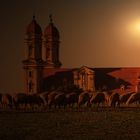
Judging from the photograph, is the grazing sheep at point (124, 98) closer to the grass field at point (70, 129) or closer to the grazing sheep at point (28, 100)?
the grazing sheep at point (28, 100)

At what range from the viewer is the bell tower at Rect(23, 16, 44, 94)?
55.7 m

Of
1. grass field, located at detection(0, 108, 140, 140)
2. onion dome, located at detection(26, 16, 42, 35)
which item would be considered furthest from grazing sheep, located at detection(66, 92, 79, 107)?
onion dome, located at detection(26, 16, 42, 35)

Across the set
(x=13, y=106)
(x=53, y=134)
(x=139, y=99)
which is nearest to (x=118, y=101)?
(x=139, y=99)

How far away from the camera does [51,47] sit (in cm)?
5606

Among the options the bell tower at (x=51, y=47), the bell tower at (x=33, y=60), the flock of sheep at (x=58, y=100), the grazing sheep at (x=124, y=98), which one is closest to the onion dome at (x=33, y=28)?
the bell tower at (x=33, y=60)

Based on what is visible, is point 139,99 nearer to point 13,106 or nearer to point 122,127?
point 13,106

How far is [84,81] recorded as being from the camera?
5531 cm

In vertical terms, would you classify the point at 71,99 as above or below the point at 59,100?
above

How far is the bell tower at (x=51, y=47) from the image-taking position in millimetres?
56156

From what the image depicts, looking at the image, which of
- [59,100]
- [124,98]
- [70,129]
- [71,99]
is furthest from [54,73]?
[70,129]

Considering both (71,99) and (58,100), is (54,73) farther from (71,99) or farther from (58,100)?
(58,100)

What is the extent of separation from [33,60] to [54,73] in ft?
→ 8.89

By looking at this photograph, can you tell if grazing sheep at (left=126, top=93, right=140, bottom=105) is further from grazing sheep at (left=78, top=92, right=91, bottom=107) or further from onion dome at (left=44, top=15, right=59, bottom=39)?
onion dome at (left=44, top=15, right=59, bottom=39)

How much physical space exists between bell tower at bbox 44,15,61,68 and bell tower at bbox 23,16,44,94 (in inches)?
A: 31.4
